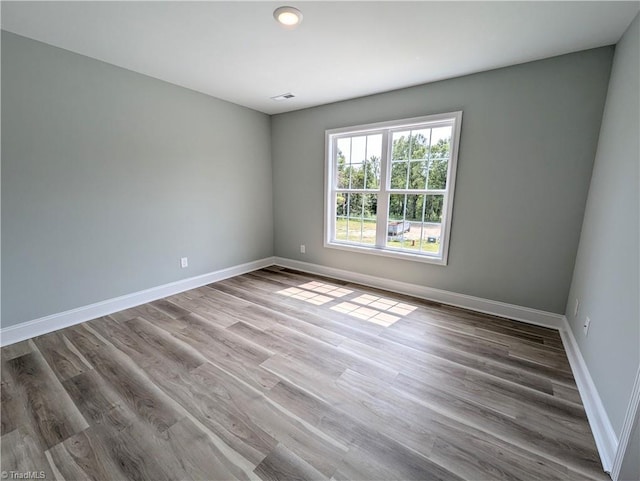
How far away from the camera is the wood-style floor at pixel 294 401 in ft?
4.29

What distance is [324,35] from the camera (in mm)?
2064

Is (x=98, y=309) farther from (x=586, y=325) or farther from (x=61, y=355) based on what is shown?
(x=586, y=325)

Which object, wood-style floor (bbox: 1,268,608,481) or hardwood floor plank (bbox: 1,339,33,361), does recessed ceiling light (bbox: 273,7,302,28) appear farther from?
hardwood floor plank (bbox: 1,339,33,361)

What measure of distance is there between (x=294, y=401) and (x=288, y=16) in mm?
2525

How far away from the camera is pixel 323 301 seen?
126 inches

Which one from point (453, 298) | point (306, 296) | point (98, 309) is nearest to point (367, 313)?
point (306, 296)

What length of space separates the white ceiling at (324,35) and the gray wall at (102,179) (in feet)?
0.95

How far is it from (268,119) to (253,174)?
3.04 feet

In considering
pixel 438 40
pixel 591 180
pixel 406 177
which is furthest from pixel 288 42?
pixel 591 180

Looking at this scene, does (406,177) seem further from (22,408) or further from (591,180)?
(22,408)

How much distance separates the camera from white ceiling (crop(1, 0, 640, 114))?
177 centimetres

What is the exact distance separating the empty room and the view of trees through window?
0.03m

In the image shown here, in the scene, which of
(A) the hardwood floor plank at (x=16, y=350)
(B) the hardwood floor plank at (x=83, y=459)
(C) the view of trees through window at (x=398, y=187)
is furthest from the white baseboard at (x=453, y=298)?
(A) the hardwood floor plank at (x=16, y=350)

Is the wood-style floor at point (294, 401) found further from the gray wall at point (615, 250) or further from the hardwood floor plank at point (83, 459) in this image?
the gray wall at point (615, 250)
